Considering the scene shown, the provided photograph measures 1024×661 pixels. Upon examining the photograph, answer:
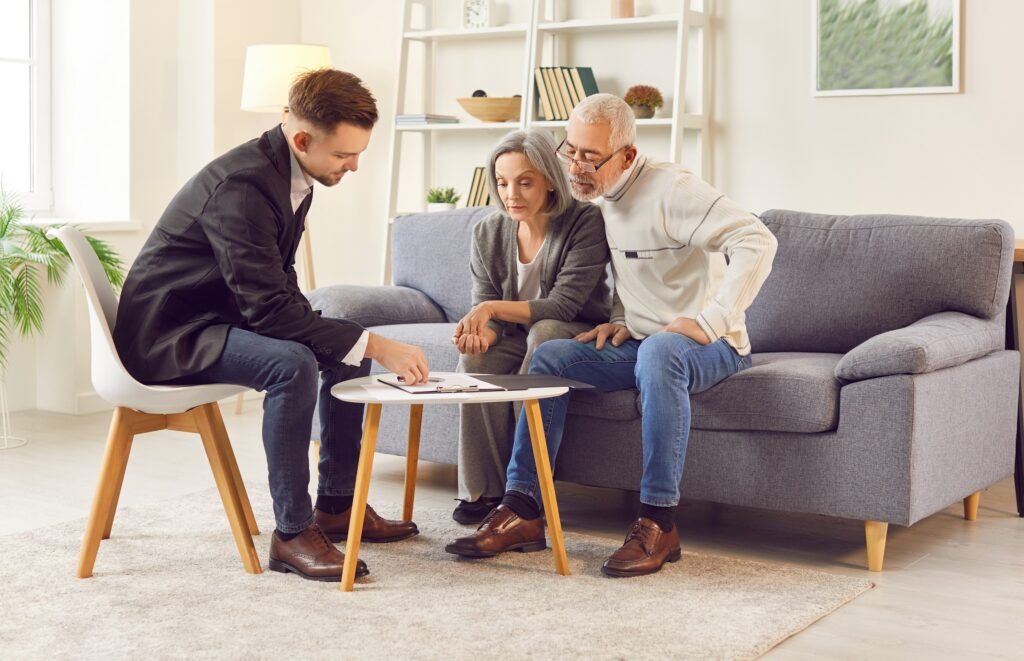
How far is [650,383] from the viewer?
281cm

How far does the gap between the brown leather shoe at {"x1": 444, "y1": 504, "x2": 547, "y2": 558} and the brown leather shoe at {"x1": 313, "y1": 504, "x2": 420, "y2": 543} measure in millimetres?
161

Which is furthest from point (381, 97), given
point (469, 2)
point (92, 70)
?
point (92, 70)

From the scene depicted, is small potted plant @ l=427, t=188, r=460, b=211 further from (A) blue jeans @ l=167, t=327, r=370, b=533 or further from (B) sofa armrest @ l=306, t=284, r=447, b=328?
(A) blue jeans @ l=167, t=327, r=370, b=533

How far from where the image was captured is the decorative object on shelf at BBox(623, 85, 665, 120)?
4.64 metres

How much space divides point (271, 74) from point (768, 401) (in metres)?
2.81

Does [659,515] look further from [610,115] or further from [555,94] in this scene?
[555,94]

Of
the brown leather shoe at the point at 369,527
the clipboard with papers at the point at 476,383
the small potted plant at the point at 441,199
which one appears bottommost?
the brown leather shoe at the point at 369,527

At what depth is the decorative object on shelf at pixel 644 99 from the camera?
15.2 feet

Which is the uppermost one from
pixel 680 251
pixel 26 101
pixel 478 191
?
pixel 26 101

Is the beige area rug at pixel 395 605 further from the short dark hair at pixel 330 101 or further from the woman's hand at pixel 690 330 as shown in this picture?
the short dark hair at pixel 330 101

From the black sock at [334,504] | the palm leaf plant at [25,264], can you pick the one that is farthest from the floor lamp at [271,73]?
the black sock at [334,504]

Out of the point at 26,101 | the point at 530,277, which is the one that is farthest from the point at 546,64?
the point at 26,101

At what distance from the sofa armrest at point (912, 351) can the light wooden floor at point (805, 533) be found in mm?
463

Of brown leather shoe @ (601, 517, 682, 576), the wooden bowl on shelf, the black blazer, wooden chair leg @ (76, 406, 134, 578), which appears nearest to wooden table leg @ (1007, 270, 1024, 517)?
brown leather shoe @ (601, 517, 682, 576)
